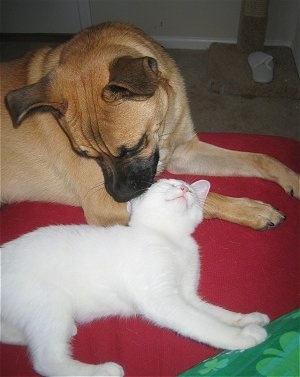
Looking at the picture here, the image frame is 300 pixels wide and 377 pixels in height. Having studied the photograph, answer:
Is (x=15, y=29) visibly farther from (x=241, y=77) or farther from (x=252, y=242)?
(x=252, y=242)

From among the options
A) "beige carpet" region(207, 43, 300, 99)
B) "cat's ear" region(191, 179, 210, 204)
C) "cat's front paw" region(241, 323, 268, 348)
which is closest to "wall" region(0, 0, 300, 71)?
"beige carpet" region(207, 43, 300, 99)

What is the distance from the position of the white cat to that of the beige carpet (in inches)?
91.7

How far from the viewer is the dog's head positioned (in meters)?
1.38

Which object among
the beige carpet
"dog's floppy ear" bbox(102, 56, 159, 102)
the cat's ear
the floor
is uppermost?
"dog's floppy ear" bbox(102, 56, 159, 102)

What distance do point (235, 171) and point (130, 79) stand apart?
0.84 meters

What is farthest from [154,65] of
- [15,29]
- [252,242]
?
[15,29]

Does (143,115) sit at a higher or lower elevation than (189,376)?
higher

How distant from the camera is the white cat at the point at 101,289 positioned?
1185mm

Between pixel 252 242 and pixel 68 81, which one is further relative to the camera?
pixel 252 242

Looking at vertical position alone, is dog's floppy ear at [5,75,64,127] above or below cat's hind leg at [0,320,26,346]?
above

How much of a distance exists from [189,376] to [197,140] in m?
1.25

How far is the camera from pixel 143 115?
4.74 feet

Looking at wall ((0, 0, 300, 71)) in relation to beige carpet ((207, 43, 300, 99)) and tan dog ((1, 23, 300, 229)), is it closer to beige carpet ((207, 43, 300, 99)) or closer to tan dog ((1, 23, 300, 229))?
beige carpet ((207, 43, 300, 99))

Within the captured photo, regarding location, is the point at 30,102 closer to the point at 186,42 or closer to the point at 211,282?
the point at 211,282
